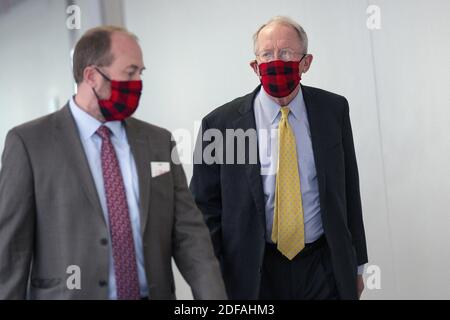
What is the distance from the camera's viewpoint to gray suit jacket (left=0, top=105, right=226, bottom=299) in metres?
2.13

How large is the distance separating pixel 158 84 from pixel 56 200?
2.03 meters

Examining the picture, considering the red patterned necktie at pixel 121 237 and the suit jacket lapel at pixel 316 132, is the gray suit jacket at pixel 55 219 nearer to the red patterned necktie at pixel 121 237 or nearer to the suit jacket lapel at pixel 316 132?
the red patterned necktie at pixel 121 237

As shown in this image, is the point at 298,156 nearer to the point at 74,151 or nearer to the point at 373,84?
the point at 74,151

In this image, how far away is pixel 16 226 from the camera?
83.4 inches

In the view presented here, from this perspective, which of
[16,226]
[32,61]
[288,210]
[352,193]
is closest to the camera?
[16,226]

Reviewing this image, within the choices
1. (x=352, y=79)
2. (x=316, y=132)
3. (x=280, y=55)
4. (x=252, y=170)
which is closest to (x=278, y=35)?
(x=280, y=55)

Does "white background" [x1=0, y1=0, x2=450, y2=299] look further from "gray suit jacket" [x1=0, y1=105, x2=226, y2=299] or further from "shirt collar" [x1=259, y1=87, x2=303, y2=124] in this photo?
"gray suit jacket" [x1=0, y1=105, x2=226, y2=299]

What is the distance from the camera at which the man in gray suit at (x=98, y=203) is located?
215 cm

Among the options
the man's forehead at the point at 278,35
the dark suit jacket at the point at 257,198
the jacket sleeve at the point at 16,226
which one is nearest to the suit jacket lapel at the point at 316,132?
the dark suit jacket at the point at 257,198

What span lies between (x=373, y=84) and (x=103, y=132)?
2.13 metres

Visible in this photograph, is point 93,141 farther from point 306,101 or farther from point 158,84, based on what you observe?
point 158,84
